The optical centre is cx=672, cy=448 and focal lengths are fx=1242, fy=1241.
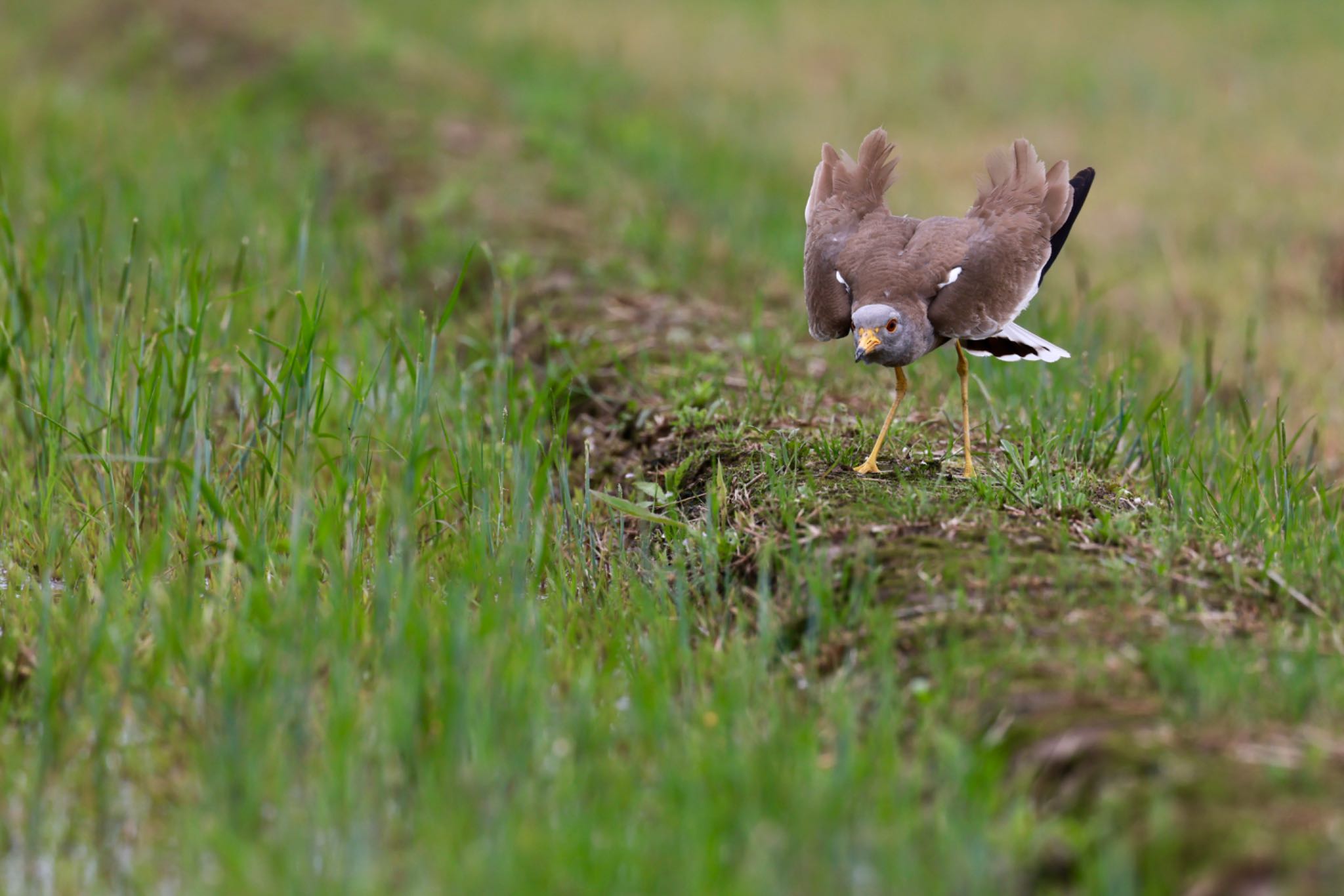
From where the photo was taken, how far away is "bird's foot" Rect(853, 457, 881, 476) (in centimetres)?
313

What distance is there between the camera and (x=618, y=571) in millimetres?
2951

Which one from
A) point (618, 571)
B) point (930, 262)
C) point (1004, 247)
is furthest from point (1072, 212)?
point (618, 571)

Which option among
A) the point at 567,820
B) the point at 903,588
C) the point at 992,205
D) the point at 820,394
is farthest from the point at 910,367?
the point at 567,820

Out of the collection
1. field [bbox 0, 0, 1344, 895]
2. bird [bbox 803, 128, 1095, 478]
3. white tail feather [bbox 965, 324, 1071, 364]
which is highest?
bird [bbox 803, 128, 1095, 478]

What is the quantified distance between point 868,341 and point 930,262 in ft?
1.13

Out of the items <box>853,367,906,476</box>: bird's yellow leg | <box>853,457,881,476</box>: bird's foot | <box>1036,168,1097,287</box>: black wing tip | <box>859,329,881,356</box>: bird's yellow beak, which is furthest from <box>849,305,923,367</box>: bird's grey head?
<box>1036,168,1097,287</box>: black wing tip

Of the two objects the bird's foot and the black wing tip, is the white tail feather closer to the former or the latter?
the black wing tip

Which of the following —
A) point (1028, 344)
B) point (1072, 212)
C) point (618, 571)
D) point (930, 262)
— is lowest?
point (618, 571)

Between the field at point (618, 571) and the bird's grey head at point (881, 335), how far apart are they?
0.34m

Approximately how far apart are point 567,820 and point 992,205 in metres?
2.09

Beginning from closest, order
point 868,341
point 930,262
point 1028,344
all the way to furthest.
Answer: point 868,341 < point 930,262 < point 1028,344

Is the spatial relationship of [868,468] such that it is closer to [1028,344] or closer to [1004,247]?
[1028,344]

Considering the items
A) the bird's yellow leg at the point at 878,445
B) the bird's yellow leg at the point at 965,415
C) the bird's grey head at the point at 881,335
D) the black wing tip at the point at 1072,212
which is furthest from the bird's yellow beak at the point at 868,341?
the black wing tip at the point at 1072,212

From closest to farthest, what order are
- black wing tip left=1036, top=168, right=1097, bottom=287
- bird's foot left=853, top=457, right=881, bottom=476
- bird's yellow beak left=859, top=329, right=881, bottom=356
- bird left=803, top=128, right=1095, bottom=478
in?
bird's yellow beak left=859, top=329, right=881, bottom=356
bird left=803, top=128, right=1095, bottom=478
bird's foot left=853, top=457, right=881, bottom=476
black wing tip left=1036, top=168, right=1097, bottom=287
